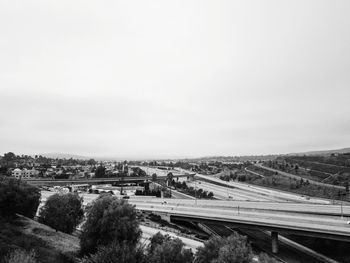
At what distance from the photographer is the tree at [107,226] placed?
→ 31281 millimetres

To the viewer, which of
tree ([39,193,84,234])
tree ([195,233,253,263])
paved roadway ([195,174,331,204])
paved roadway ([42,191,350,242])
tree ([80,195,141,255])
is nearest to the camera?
tree ([195,233,253,263])

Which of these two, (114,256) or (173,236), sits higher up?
(114,256)

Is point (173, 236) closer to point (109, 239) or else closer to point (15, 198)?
point (109, 239)

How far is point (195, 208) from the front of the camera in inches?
2324

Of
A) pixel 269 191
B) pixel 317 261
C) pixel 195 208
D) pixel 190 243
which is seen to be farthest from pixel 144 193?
pixel 317 261

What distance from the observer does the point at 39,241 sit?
1252 inches

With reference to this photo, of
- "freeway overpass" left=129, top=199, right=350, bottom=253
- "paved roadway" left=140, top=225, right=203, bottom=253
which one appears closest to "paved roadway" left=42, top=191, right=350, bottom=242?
"freeway overpass" left=129, top=199, right=350, bottom=253

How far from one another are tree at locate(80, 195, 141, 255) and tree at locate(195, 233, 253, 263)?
376 inches

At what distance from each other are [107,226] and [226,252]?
15.9 meters

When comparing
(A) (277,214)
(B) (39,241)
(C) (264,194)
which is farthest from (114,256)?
(C) (264,194)

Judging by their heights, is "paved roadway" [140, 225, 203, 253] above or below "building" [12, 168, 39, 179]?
below

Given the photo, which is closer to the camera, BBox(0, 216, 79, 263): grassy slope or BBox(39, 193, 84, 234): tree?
BBox(0, 216, 79, 263): grassy slope

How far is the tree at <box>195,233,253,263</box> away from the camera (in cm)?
2277

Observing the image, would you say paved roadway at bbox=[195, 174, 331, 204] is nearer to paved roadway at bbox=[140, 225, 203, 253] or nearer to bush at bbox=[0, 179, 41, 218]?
paved roadway at bbox=[140, 225, 203, 253]
